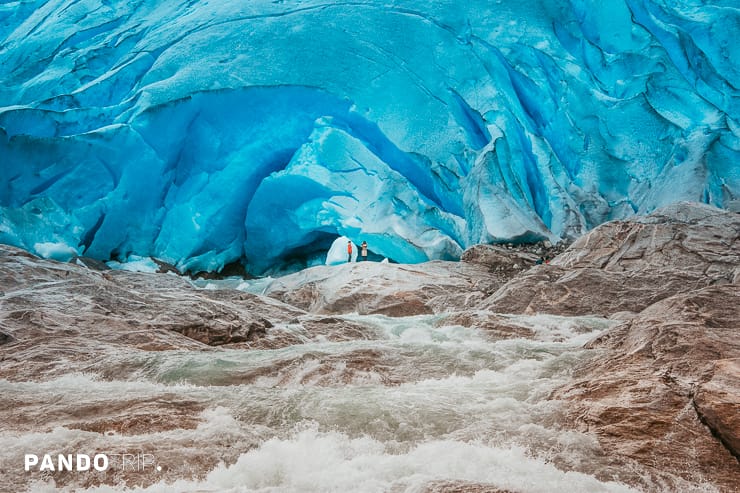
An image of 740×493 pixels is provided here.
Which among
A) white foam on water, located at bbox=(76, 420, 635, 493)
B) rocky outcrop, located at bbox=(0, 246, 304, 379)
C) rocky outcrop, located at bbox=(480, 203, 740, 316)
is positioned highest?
white foam on water, located at bbox=(76, 420, 635, 493)

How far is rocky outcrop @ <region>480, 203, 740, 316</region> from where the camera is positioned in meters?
6.14

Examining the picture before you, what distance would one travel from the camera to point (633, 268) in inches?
272

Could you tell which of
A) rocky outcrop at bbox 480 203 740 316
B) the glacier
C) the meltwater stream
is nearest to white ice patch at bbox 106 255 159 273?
the glacier

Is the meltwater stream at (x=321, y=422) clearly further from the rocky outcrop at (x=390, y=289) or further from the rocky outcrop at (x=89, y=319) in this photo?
→ the rocky outcrop at (x=390, y=289)

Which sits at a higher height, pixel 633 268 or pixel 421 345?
pixel 421 345

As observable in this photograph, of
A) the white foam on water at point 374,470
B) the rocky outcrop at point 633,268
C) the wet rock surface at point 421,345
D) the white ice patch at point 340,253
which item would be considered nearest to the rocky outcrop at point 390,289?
the wet rock surface at point 421,345

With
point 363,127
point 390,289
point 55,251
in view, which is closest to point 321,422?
point 390,289

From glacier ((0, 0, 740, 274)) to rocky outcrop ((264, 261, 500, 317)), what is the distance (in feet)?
5.78

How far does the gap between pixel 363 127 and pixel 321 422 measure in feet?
35.2

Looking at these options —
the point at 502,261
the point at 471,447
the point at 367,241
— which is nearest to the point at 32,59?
the point at 367,241

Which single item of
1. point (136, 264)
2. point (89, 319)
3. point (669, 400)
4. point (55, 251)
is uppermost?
point (669, 400)

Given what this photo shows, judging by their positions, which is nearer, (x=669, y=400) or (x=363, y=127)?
(x=669, y=400)

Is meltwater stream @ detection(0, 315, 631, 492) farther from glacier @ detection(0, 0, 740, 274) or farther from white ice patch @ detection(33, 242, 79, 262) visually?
white ice patch @ detection(33, 242, 79, 262)

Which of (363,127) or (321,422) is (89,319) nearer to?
(321,422)
